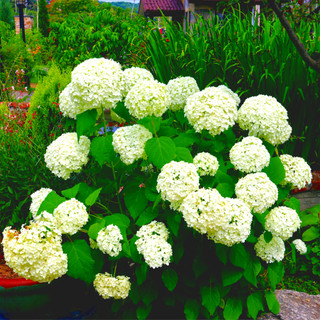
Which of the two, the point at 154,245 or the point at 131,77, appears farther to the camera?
the point at 131,77

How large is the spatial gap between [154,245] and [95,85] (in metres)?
0.91

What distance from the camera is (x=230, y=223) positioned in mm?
1896

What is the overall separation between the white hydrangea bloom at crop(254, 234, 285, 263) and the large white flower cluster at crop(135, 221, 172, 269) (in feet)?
2.04

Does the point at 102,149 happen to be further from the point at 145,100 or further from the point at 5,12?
the point at 5,12

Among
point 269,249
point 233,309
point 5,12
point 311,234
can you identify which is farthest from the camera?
point 5,12

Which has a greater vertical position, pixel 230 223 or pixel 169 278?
pixel 230 223

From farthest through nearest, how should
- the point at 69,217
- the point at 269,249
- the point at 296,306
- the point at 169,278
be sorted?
the point at 296,306, the point at 269,249, the point at 169,278, the point at 69,217

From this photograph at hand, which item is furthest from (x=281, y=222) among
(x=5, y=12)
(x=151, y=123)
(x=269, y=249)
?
(x=5, y=12)

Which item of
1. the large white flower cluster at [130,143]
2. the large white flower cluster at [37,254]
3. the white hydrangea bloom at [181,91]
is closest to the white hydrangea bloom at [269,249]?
the large white flower cluster at [130,143]

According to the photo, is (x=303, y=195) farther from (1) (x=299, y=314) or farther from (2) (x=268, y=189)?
(2) (x=268, y=189)

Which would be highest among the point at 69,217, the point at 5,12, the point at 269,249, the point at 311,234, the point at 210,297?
the point at 69,217

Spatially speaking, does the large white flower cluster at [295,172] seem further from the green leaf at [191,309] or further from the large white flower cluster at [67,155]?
the large white flower cluster at [67,155]

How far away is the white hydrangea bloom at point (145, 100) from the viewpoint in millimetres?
2076

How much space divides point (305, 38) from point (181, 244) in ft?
9.11
